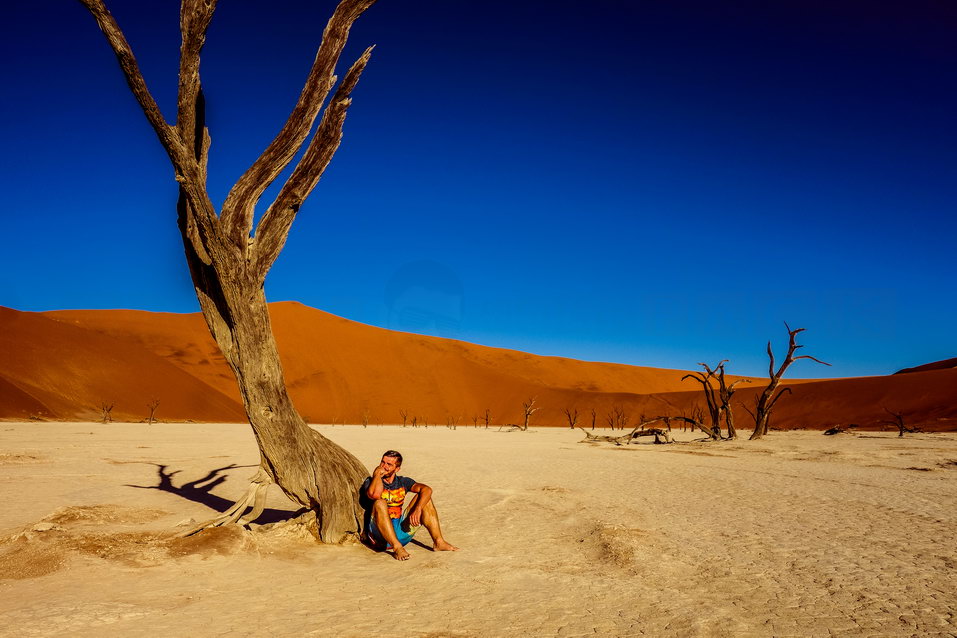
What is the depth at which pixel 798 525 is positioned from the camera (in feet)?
22.6

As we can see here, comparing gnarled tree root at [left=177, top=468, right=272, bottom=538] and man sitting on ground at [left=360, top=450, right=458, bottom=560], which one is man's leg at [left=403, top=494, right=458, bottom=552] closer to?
man sitting on ground at [left=360, top=450, right=458, bottom=560]

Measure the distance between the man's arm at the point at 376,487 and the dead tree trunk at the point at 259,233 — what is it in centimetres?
51

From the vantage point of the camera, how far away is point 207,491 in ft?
30.6

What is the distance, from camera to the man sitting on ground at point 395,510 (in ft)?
18.1

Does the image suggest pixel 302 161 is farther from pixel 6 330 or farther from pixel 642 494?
pixel 6 330

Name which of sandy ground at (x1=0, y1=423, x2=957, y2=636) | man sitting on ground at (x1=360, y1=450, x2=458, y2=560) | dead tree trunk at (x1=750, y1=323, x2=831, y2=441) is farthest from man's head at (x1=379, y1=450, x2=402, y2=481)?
dead tree trunk at (x1=750, y1=323, x2=831, y2=441)

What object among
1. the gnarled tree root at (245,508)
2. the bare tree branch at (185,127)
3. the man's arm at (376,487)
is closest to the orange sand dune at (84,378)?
the gnarled tree root at (245,508)

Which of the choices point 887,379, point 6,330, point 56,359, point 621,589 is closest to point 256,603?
point 621,589

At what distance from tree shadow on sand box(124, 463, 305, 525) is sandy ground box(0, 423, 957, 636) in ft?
0.22

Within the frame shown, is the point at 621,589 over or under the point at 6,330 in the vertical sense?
under

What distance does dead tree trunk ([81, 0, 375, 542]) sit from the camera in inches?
203

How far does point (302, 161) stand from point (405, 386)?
52.0m

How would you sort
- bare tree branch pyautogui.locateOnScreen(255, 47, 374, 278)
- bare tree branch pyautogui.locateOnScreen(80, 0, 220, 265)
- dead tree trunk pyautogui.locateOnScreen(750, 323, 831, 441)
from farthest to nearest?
dead tree trunk pyautogui.locateOnScreen(750, 323, 831, 441), bare tree branch pyautogui.locateOnScreen(255, 47, 374, 278), bare tree branch pyautogui.locateOnScreen(80, 0, 220, 265)

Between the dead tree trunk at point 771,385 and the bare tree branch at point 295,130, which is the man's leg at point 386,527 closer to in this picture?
the bare tree branch at point 295,130
